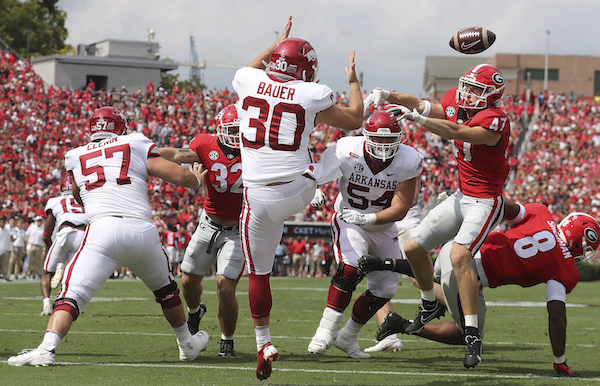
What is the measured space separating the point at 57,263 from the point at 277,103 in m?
6.07

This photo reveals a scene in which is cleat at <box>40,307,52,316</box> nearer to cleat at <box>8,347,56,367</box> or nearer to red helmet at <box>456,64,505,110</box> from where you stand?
cleat at <box>8,347,56,367</box>

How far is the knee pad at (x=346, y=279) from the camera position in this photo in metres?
5.95

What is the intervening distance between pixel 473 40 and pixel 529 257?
1848mm

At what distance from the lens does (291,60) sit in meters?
4.42

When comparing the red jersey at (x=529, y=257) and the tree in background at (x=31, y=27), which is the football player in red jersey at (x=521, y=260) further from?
the tree in background at (x=31, y=27)

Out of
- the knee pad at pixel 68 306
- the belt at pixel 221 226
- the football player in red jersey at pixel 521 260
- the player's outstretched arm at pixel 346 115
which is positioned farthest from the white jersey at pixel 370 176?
the knee pad at pixel 68 306

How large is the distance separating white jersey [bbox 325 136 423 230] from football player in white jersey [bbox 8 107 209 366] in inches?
60.2

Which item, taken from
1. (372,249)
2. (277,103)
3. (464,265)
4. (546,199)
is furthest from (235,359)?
(546,199)

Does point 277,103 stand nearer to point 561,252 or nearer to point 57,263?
point 561,252

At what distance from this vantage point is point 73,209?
911cm

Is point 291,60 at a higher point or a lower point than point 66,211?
higher

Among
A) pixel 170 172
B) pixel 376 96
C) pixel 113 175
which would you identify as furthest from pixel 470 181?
pixel 113 175

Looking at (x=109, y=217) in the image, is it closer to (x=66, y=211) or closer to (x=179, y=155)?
(x=179, y=155)

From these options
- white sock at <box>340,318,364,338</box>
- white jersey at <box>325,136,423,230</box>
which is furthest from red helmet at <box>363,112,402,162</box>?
white sock at <box>340,318,364,338</box>
